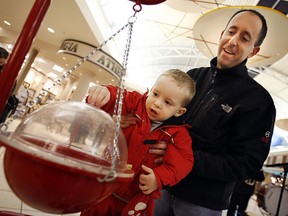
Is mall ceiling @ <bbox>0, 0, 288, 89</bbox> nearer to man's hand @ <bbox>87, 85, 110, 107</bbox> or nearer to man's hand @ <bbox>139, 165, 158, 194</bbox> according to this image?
man's hand @ <bbox>87, 85, 110, 107</bbox>

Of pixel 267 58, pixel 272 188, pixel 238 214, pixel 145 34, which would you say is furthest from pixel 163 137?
pixel 145 34

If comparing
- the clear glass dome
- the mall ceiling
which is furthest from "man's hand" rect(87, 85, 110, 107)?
the mall ceiling

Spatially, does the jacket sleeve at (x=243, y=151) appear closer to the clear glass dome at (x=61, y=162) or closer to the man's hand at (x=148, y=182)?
the man's hand at (x=148, y=182)

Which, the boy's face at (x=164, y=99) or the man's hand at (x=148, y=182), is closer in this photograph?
the man's hand at (x=148, y=182)

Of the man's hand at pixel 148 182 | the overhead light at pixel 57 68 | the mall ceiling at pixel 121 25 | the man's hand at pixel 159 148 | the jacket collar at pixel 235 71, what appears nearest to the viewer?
the man's hand at pixel 148 182

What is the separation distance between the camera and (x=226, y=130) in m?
1.19

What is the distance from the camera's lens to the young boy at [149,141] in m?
0.89

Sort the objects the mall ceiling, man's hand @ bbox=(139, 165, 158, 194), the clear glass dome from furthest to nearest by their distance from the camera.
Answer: the mall ceiling
man's hand @ bbox=(139, 165, 158, 194)
the clear glass dome

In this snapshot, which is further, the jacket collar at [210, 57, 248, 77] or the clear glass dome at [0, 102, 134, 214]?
the jacket collar at [210, 57, 248, 77]

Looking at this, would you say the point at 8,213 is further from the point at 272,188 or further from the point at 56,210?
the point at 272,188

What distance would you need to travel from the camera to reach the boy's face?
104 cm

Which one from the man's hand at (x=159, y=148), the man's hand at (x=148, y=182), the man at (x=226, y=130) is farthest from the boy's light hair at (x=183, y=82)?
the man's hand at (x=148, y=182)

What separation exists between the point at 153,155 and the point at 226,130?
0.44m

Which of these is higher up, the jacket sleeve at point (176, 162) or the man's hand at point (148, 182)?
the jacket sleeve at point (176, 162)
